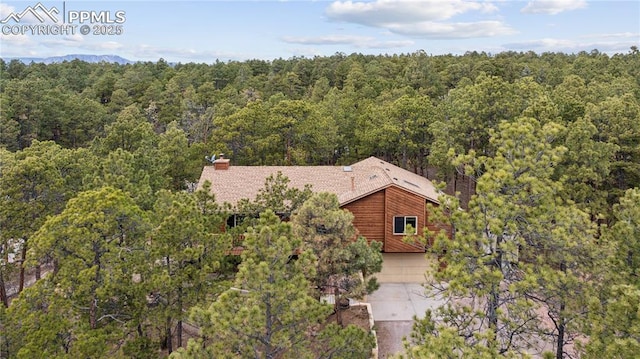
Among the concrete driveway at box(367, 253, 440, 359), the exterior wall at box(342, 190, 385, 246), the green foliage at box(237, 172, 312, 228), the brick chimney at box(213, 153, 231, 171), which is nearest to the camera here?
the concrete driveway at box(367, 253, 440, 359)

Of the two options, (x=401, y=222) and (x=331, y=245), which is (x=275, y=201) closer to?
(x=331, y=245)

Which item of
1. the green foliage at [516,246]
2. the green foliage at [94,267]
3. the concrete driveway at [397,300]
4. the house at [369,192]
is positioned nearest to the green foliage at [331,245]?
the concrete driveway at [397,300]

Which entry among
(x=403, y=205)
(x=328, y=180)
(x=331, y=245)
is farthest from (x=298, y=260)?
(x=328, y=180)

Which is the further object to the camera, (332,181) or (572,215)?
(332,181)

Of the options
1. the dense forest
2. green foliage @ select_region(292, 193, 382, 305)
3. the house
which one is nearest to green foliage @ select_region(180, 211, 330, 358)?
the dense forest

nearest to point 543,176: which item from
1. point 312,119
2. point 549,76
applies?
point 312,119

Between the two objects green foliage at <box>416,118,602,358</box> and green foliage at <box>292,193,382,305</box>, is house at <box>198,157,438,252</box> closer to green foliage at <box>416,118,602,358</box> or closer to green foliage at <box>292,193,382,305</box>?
green foliage at <box>292,193,382,305</box>

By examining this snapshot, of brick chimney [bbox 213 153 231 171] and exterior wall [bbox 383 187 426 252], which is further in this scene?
brick chimney [bbox 213 153 231 171]

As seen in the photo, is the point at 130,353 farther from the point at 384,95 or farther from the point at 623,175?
the point at 384,95
